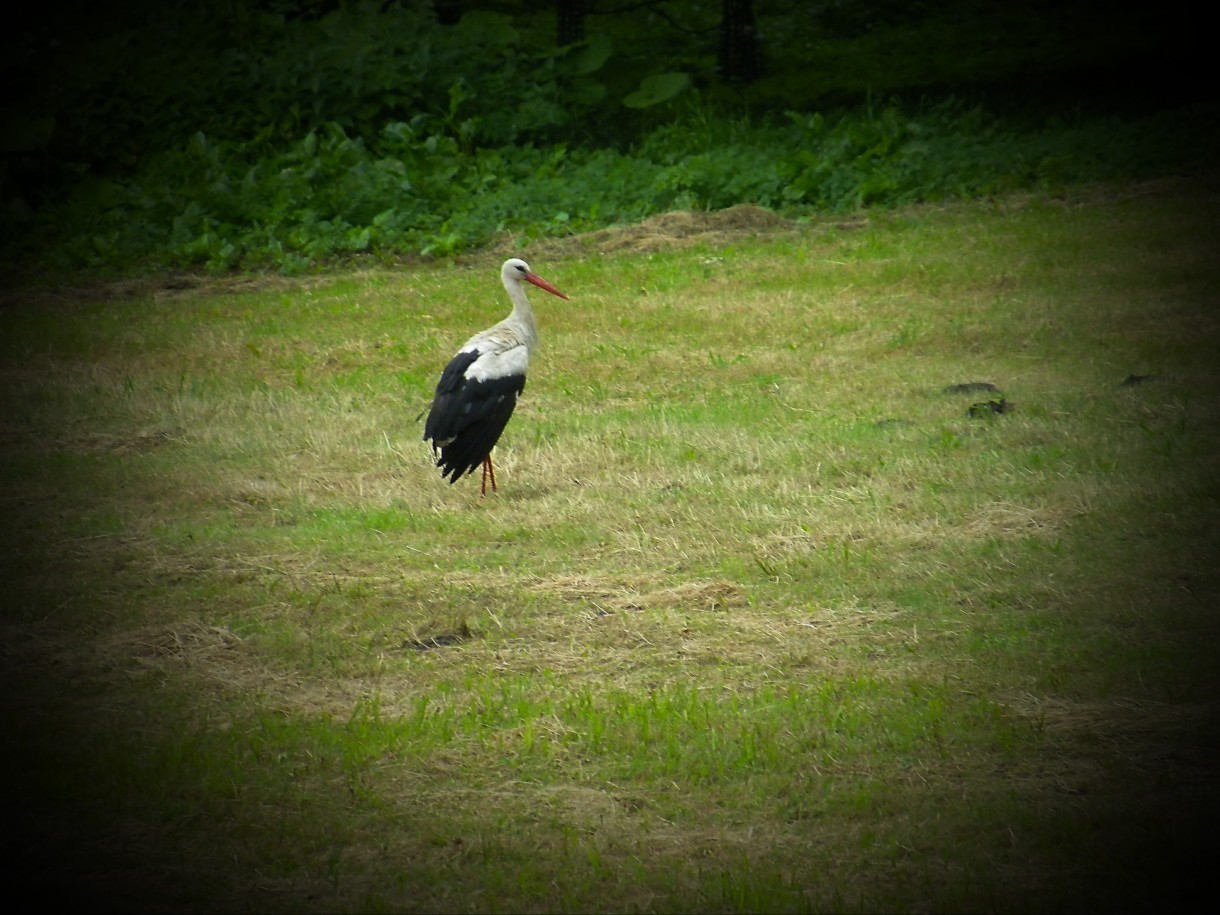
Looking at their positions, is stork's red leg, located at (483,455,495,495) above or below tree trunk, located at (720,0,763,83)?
above

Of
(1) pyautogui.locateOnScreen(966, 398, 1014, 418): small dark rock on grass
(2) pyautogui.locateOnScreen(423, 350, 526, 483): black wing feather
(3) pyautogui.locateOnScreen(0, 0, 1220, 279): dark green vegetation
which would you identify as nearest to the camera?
(2) pyautogui.locateOnScreen(423, 350, 526, 483): black wing feather

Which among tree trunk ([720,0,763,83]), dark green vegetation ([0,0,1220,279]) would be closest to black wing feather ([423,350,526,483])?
dark green vegetation ([0,0,1220,279])

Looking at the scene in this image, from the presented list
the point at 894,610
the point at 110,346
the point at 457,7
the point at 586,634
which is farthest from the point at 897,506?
the point at 457,7

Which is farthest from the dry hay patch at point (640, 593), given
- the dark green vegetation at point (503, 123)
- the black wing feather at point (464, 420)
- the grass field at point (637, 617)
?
the dark green vegetation at point (503, 123)

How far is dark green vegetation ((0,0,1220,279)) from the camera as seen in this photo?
611 inches

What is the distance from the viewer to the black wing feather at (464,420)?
7891 mm

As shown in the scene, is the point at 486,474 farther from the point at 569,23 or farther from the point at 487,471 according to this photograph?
the point at 569,23

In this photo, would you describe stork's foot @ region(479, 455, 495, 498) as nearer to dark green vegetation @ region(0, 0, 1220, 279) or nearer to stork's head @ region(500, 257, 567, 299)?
stork's head @ region(500, 257, 567, 299)

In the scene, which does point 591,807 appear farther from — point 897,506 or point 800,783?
point 897,506

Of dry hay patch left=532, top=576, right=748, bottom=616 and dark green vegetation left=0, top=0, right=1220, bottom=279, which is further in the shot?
dark green vegetation left=0, top=0, right=1220, bottom=279

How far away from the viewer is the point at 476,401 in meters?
8.05

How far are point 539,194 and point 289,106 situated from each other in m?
3.59

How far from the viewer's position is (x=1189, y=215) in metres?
13.6

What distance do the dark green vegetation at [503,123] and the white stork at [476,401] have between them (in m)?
6.64
